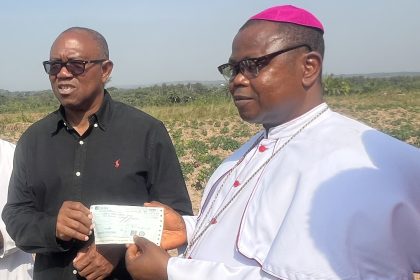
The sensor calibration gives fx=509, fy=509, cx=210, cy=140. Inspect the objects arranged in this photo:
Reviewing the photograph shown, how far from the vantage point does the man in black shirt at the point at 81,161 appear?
240 cm

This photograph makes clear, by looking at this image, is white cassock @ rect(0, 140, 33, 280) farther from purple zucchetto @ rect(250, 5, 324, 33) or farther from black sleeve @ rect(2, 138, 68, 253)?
purple zucchetto @ rect(250, 5, 324, 33)

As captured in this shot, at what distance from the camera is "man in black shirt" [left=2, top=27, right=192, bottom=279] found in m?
2.40

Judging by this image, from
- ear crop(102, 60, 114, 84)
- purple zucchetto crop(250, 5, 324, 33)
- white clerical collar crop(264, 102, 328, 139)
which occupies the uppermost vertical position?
purple zucchetto crop(250, 5, 324, 33)

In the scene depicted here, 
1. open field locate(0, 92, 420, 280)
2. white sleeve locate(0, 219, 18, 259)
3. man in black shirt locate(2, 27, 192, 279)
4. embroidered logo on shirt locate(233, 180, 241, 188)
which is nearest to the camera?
embroidered logo on shirt locate(233, 180, 241, 188)

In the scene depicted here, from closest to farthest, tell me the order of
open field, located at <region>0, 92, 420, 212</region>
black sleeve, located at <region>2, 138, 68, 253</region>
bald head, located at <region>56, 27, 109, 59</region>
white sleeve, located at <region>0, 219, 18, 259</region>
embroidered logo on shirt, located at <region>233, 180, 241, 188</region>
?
embroidered logo on shirt, located at <region>233, 180, 241, 188</region> < black sleeve, located at <region>2, 138, 68, 253</region> < bald head, located at <region>56, 27, 109, 59</region> < white sleeve, located at <region>0, 219, 18, 259</region> < open field, located at <region>0, 92, 420, 212</region>

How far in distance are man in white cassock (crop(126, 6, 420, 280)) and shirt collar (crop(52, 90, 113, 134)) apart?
2.70 feet

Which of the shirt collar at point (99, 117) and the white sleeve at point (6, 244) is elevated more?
the shirt collar at point (99, 117)

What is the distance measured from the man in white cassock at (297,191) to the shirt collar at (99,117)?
823mm

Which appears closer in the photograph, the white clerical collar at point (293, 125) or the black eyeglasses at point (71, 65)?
the white clerical collar at point (293, 125)

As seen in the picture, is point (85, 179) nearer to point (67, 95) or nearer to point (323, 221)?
point (67, 95)

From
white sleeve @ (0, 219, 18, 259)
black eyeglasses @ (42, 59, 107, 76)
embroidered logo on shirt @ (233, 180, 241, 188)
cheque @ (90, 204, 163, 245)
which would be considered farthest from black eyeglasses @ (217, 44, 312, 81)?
white sleeve @ (0, 219, 18, 259)

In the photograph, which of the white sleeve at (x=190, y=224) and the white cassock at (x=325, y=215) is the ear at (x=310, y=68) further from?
the white sleeve at (x=190, y=224)

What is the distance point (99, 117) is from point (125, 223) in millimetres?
793

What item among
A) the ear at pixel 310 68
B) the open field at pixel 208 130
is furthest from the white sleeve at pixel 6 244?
the open field at pixel 208 130
